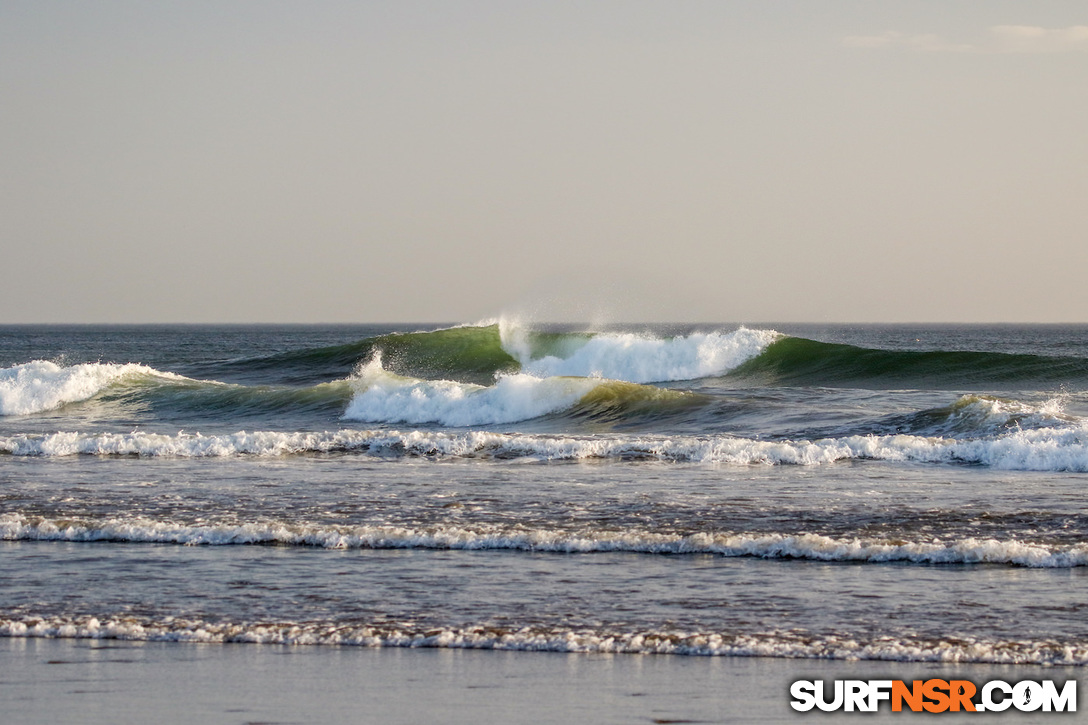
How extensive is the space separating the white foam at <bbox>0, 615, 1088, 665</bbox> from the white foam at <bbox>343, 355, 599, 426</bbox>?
14.8 meters

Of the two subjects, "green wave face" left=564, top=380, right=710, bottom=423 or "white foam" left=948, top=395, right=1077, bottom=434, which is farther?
"green wave face" left=564, top=380, right=710, bottom=423

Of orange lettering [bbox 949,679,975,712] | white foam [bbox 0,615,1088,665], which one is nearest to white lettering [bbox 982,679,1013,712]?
orange lettering [bbox 949,679,975,712]

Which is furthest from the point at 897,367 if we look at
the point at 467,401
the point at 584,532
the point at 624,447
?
the point at 584,532

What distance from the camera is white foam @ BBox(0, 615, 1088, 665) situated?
5809 millimetres

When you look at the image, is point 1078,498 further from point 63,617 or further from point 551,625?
point 63,617

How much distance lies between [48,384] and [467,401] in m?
10.7

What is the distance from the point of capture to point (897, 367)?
105 feet

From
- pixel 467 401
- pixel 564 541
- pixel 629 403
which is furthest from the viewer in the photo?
pixel 467 401

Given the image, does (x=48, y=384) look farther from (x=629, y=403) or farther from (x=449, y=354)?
(x=449, y=354)

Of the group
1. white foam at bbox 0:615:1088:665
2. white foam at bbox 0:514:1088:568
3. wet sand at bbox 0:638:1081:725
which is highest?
white foam at bbox 0:514:1088:568

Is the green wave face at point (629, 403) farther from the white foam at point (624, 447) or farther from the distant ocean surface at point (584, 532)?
the white foam at point (624, 447)

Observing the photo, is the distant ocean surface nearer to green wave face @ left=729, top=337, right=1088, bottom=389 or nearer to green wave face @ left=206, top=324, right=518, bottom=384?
green wave face @ left=729, top=337, right=1088, bottom=389

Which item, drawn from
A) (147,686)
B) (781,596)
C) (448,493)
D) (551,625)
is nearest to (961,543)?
(781,596)

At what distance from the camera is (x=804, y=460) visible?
44.9ft
